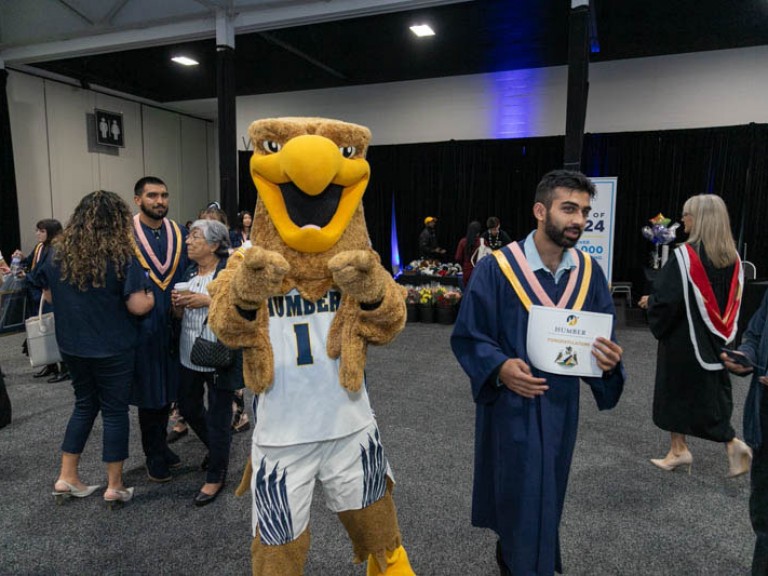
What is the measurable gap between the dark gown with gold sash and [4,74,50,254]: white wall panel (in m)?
9.21

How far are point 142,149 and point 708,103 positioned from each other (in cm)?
1000

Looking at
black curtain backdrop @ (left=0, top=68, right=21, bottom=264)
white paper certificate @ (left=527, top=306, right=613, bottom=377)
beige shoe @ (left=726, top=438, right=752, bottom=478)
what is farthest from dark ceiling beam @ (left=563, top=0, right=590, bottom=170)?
black curtain backdrop @ (left=0, top=68, right=21, bottom=264)

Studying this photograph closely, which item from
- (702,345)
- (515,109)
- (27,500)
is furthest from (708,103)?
(27,500)

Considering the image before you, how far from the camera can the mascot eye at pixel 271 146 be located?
156 centimetres

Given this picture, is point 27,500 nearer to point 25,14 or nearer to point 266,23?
point 266,23

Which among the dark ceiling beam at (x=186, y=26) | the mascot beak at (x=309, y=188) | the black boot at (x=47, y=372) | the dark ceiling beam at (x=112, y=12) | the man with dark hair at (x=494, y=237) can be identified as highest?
the dark ceiling beam at (x=112, y=12)

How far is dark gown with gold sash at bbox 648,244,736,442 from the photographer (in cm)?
274

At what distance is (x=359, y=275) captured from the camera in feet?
4.73

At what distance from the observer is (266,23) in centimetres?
666

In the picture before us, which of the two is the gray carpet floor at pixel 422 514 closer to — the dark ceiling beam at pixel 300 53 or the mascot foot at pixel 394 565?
the mascot foot at pixel 394 565

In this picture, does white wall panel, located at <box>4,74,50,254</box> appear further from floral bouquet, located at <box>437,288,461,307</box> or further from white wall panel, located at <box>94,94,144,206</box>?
floral bouquet, located at <box>437,288,461,307</box>

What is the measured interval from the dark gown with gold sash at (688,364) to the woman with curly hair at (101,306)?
253cm

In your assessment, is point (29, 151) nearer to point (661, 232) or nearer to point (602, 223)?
point (602, 223)

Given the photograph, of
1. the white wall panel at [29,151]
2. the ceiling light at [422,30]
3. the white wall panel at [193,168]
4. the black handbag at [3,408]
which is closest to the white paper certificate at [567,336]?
the black handbag at [3,408]
